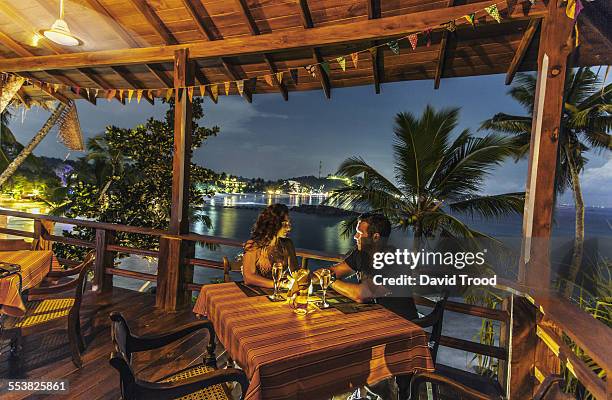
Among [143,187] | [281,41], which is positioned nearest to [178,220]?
[281,41]

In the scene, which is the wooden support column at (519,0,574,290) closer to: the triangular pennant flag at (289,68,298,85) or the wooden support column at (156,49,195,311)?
the triangular pennant flag at (289,68,298,85)

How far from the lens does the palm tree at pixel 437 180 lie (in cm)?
543

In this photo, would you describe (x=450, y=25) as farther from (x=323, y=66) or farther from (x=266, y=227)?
(x=266, y=227)

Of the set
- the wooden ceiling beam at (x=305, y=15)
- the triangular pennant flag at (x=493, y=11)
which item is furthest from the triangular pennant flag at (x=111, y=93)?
the triangular pennant flag at (x=493, y=11)

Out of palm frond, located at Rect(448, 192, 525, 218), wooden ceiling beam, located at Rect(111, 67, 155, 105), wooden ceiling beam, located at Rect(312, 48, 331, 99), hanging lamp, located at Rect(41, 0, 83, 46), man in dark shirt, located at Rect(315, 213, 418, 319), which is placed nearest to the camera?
man in dark shirt, located at Rect(315, 213, 418, 319)

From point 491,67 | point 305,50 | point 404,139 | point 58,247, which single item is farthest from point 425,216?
point 58,247

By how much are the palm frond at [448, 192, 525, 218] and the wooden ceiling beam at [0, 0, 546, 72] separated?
140 inches

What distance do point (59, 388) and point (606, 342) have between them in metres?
2.95

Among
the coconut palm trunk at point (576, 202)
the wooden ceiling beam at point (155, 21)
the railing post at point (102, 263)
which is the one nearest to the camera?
the wooden ceiling beam at point (155, 21)

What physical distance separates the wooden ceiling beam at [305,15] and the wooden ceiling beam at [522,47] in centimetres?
180

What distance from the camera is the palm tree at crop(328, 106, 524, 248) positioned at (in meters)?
Result: 5.43

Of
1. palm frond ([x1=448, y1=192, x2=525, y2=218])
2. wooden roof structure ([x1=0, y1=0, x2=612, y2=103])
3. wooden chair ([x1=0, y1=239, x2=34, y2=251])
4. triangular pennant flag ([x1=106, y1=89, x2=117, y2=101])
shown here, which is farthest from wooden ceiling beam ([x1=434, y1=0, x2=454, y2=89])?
wooden chair ([x1=0, y1=239, x2=34, y2=251])

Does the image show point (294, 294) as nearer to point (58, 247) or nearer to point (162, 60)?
point (162, 60)

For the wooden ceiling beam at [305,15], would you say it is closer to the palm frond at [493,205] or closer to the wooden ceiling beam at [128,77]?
the wooden ceiling beam at [128,77]
